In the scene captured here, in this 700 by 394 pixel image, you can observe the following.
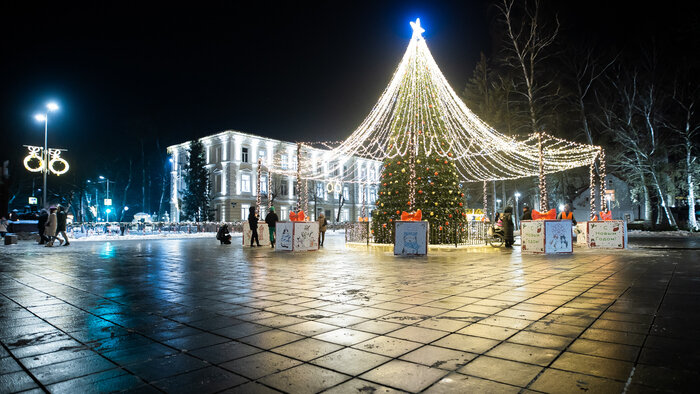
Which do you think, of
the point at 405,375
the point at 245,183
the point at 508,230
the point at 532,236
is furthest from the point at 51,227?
the point at 245,183

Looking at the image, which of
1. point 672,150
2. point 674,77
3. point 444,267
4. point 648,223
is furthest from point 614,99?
point 444,267

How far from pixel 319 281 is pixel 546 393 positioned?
5228 mm

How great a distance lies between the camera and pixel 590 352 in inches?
131

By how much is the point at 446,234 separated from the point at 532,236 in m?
3.54

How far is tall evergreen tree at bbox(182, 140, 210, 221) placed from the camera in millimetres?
45562

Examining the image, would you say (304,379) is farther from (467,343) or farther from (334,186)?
(334,186)

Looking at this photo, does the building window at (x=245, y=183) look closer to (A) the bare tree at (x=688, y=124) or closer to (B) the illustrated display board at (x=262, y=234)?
(B) the illustrated display board at (x=262, y=234)

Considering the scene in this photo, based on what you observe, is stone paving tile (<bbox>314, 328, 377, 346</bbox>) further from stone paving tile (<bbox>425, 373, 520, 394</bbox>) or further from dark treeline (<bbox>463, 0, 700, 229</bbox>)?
dark treeline (<bbox>463, 0, 700, 229</bbox>)

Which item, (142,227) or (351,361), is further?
(142,227)

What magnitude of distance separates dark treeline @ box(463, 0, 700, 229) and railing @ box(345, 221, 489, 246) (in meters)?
14.2

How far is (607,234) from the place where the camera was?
15.3 meters

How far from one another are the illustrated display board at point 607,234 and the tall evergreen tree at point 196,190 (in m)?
39.0

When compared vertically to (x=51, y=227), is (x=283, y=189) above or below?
above

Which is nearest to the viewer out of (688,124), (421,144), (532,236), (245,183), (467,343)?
(467,343)
